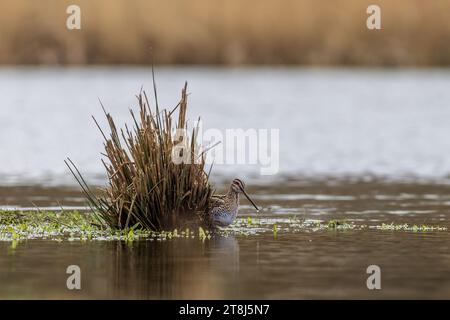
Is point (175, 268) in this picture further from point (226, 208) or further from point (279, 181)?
point (279, 181)

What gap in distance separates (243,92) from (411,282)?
90.7 feet

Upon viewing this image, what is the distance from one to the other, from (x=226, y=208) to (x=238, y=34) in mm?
25510

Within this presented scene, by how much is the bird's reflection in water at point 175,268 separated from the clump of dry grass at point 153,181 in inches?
21.2

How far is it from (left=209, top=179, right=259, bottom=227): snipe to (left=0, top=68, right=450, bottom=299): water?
0.54 meters

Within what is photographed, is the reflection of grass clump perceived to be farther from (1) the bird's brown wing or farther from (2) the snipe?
(1) the bird's brown wing

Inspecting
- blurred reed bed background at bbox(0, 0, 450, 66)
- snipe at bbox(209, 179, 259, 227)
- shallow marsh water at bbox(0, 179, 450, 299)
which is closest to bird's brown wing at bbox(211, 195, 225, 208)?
snipe at bbox(209, 179, 259, 227)

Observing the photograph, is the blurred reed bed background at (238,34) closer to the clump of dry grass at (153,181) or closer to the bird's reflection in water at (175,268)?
the clump of dry grass at (153,181)

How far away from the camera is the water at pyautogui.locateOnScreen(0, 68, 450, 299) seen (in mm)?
10586

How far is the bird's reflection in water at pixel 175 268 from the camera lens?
10109mm

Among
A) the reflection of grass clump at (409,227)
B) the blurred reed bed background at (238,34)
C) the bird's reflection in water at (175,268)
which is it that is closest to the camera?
the bird's reflection in water at (175,268)

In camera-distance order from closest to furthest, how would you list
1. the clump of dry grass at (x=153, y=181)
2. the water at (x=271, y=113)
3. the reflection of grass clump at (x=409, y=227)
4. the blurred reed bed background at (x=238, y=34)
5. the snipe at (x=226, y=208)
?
the clump of dry grass at (x=153, y=181) → the snipe at (x=226, y=208) → the reflection of grass clump at (x=409, y=227) → the water at (x=271, y=113) → the blurred reed bed background at (x=238, y=34)

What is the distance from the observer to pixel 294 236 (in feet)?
43.5

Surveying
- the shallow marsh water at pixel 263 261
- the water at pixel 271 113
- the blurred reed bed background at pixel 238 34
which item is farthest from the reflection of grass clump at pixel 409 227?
the blurred reed bed background at pixel 238 34

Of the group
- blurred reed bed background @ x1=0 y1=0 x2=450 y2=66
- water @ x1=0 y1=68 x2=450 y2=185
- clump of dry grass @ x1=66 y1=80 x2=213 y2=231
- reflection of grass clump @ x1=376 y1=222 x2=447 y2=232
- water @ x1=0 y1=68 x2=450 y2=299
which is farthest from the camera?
blurred reed bed background @ x1=0 y1=0 x2=450 y2=66
